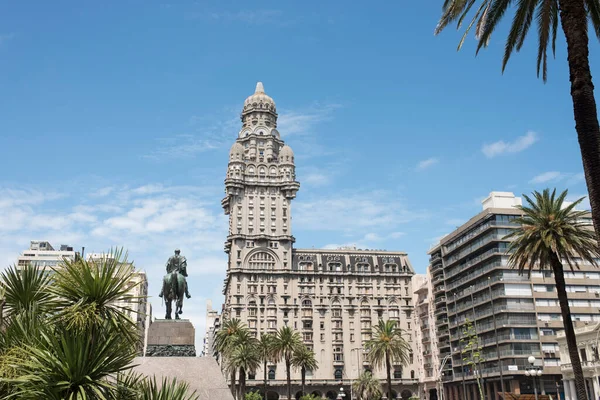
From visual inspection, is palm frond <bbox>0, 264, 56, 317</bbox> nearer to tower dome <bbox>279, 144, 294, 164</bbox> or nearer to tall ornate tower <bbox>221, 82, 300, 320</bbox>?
tall ornate tower <bbox>221, 82, 300, 320</bbox>

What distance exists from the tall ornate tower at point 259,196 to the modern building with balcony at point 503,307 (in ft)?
133

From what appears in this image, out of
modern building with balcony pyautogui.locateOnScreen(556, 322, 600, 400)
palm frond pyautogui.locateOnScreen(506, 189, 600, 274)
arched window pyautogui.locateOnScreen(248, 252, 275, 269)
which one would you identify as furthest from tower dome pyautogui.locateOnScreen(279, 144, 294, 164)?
palm frond pyautogui.locateOnScreen(506, 189, 600, 274)

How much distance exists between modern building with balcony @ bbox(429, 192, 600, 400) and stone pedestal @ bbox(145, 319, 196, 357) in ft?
194

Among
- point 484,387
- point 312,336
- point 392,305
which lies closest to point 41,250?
point 312,336

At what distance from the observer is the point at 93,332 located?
17969 mm

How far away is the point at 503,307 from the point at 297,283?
1969 inches

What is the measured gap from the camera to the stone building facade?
407 ft

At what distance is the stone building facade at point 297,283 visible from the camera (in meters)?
124

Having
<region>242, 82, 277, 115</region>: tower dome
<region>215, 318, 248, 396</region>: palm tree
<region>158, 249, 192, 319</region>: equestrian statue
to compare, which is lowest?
<region>158, 249, 192, 319</region>: equestrian statue

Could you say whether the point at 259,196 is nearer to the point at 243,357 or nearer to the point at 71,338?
the point at 243,357

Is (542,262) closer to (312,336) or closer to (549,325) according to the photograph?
(549,325)

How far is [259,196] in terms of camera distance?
13388cm

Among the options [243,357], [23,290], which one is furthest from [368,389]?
[23,290]

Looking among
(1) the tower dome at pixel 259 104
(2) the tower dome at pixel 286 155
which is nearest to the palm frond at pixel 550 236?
(2) the tower dome at pixel 286 155
